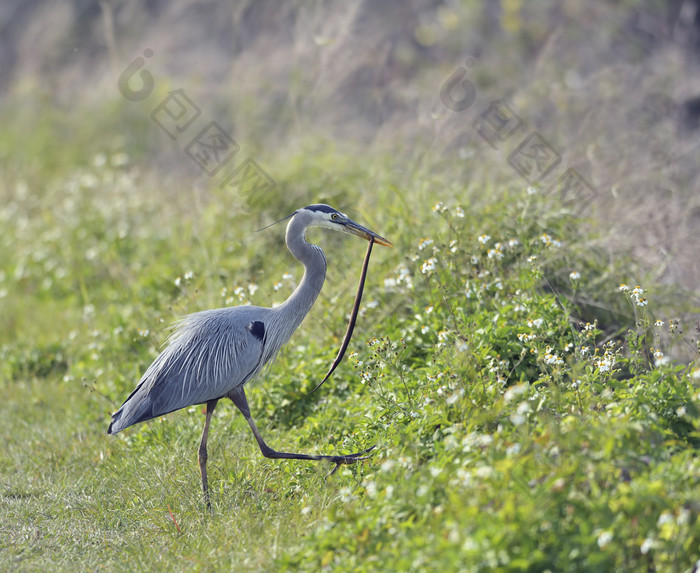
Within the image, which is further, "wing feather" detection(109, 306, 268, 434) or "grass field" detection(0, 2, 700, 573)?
"wing feather" detection(109, 306, 268, 434)

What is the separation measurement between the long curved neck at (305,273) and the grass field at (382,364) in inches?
15.9

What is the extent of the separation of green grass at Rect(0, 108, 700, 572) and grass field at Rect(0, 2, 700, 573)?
0.02 meters

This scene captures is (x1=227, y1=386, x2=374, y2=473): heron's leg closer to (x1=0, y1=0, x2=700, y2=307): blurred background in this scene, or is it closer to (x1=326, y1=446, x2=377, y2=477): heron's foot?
(x1=326, y1=446, x2=377, y2=477): heron's foot

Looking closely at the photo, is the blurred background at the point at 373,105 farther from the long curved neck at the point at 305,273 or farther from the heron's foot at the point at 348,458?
the heron's foot at the point at 348,458

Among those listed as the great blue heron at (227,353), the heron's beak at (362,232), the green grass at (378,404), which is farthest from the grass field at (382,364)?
the heron's beak at (362,232)

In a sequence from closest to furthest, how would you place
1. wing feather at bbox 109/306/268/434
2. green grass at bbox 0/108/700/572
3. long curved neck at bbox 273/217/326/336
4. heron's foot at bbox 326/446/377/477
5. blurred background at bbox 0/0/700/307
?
green grass at bbox 0/108/700/572, heron's foot at bbox 326/446/377/477, wing feather at bbox 109/306/268/434, long curved neck at bbox 273/217/326/336, blurred background at bbox 0/0/700/307

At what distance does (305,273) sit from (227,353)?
0.64 meters

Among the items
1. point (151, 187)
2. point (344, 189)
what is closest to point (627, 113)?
point (344, 189)

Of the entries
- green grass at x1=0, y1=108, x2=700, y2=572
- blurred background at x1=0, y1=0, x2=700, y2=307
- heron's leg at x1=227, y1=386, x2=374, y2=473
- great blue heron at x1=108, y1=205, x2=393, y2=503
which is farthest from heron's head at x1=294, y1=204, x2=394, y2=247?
blurred background at x1=0, y1=0, x2=700, y2=307

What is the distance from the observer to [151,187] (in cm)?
848

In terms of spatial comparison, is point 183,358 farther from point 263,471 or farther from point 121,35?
point 121,35

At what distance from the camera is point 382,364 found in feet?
14.6

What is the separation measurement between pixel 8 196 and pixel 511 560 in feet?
28.4

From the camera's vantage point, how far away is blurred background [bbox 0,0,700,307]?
6.52 m
